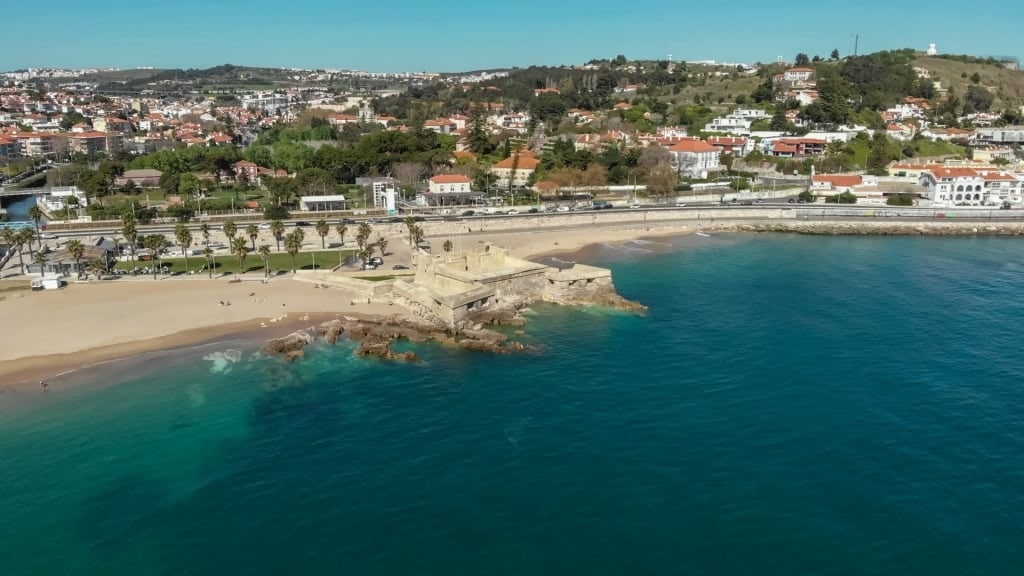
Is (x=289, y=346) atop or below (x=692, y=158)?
below

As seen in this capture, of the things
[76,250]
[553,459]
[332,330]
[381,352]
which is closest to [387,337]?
[381,352]

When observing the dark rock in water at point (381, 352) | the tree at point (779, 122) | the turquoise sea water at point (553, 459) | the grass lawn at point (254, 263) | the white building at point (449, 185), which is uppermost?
the tree at point (779, 122)

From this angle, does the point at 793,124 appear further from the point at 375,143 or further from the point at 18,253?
the point at 18,253

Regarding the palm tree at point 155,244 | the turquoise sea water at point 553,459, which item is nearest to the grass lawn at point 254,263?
the palm tree at point 155,244

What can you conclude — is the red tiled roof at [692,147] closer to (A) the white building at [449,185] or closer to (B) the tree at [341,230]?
(A) the white building at [449,185]

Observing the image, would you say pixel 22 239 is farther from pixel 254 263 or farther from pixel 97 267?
pixel 254 263

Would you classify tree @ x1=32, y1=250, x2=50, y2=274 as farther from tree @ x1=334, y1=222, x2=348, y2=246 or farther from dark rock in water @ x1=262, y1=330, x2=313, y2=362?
dark rock in water @ x1=262, y1=330, x2=313, y2=362

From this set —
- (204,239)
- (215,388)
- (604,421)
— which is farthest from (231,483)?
(204,239)
